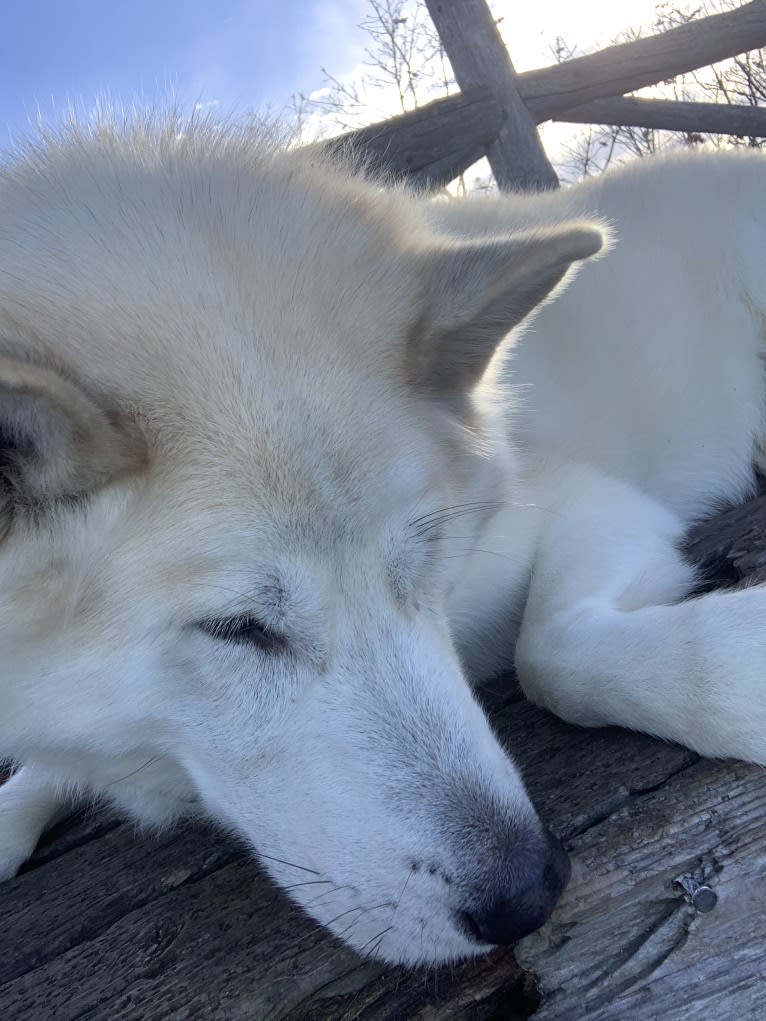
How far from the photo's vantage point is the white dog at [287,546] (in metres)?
1.45

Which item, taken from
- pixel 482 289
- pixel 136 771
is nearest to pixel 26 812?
pixel 136 771

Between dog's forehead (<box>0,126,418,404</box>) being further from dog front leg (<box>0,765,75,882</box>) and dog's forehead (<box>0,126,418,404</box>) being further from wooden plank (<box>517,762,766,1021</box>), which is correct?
dog front leg (<box>0,765,75,882</box>)

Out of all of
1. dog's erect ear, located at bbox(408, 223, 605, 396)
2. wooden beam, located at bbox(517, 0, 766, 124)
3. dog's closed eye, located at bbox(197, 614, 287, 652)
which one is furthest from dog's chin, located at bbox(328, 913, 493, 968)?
wooden beam, located at bbox(517, 0, 766, 124)

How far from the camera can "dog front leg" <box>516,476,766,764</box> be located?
1.63 m

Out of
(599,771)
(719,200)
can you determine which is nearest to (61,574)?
(599,771)

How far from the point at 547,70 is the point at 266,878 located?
5.15 metres

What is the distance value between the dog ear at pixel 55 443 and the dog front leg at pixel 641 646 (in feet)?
3.22

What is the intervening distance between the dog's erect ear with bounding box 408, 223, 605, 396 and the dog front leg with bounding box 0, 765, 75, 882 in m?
1.36

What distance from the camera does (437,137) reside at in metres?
4.93

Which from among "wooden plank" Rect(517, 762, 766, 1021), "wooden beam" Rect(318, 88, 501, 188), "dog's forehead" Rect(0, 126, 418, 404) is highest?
"wooden beam" Rect(318, 88, 501, 188)

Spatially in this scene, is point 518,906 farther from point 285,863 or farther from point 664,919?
point 285,863

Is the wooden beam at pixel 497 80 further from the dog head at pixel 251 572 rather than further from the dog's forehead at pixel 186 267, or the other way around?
the dog head at pixel 251 572

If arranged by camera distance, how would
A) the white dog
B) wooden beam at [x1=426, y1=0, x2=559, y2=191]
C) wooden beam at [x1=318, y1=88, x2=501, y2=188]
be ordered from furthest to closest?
wooden beam at [x1=426, y1=0, x2=559, y2=191]
wooden beam at [x1=318, y1=88, x2=501, y2=188]
the white dog

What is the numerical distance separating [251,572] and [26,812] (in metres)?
1.20
